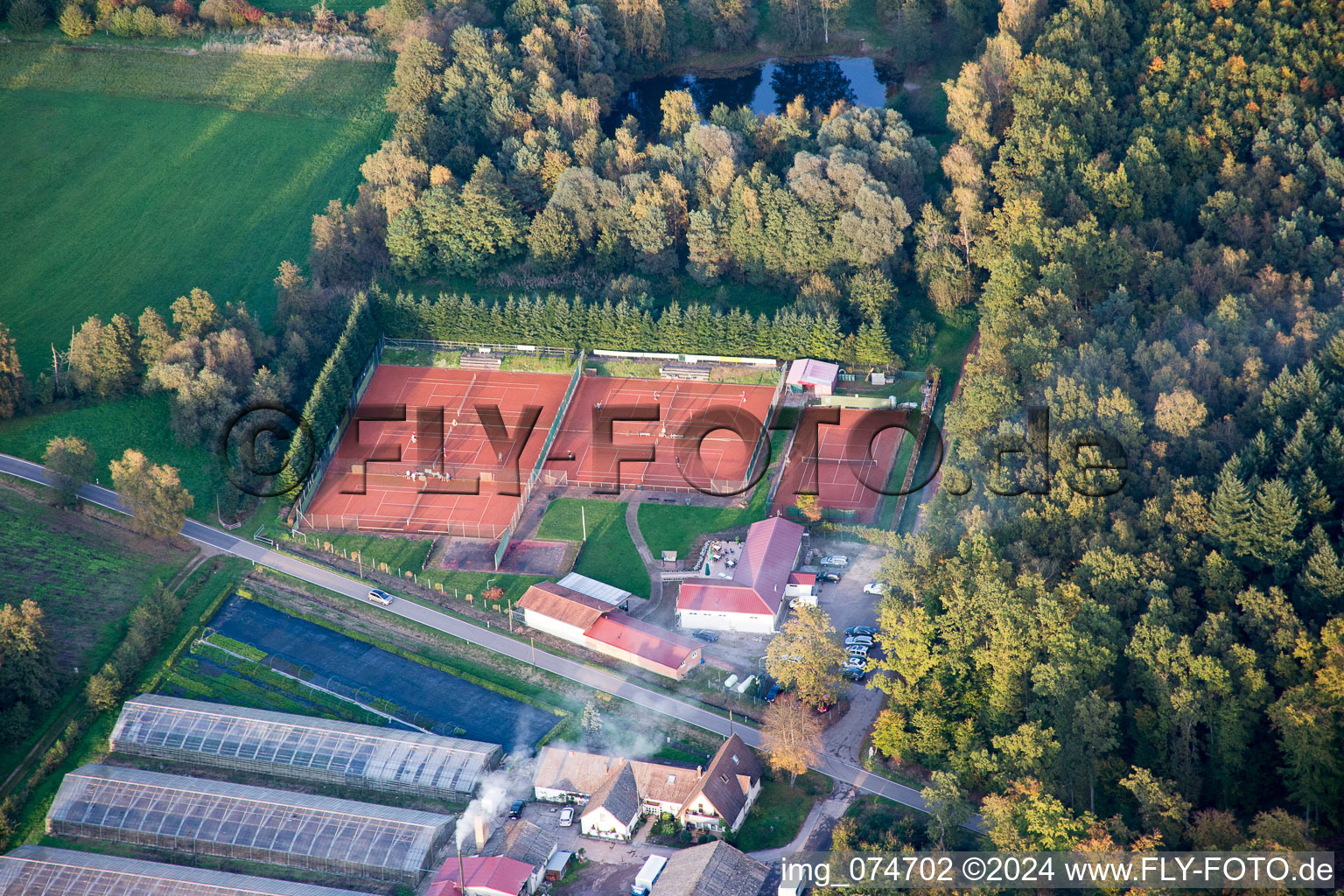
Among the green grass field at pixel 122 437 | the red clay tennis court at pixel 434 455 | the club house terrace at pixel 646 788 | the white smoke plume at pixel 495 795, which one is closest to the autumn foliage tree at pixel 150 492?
the green grass field at pixel 122 437

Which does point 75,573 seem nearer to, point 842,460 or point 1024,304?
point 842,460

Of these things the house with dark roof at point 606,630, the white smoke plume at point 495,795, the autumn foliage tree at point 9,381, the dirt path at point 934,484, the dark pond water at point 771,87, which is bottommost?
the white smoke plume at point 495,795

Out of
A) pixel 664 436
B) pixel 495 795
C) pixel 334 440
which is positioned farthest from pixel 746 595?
pixel 334 440

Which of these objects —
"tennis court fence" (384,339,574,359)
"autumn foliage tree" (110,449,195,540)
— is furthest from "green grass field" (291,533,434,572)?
"tennis court fence" (384,339,574,359)

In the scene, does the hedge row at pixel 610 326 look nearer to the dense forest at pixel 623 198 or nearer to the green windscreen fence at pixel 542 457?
the dense forest at pixel 623 198

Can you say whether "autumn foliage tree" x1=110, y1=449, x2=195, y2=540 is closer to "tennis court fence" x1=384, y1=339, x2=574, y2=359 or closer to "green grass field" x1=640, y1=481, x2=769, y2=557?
"tennis court fence" x1=384, y1=339, x2=574, y2=359

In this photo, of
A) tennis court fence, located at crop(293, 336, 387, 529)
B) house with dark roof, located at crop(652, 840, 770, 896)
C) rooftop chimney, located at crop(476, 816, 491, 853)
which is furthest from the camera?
tennis court fence, located at crop(293, 336, 387, 529)
